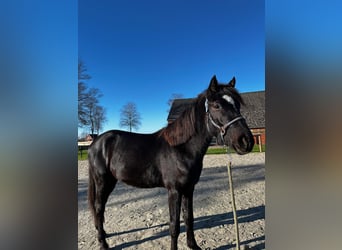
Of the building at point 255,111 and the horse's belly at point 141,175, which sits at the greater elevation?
the building at point 255,111

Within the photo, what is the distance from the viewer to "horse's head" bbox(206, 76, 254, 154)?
1911 mm

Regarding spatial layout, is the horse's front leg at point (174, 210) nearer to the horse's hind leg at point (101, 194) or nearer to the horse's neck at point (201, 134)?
the horse's neck at point (201, 134)

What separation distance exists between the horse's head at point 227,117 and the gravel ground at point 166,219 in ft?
2.02

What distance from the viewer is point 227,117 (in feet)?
6.74

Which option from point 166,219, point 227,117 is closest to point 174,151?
point 227,117

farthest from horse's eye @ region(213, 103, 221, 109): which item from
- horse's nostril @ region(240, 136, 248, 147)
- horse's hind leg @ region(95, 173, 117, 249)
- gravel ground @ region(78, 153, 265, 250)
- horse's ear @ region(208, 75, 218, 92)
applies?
horse's hind leg @ region(95, 173, 117, 249)

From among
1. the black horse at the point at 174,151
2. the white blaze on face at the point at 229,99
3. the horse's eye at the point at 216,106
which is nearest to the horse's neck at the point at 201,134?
the black horse at the point at 174,151

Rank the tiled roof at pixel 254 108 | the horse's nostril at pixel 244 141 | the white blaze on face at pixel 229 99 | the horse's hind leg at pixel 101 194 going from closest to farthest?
the horse's nostril at pixel 244 141 → the white blaze on face at pixel 229 99 → the tiled roof at pixel 254 108 → the horse's hind leg at pixel 101 194

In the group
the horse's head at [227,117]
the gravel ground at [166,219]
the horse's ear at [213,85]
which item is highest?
the horse's ear at [213,85]

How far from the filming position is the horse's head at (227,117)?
191 centimetres

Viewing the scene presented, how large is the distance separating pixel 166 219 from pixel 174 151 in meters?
1.79
